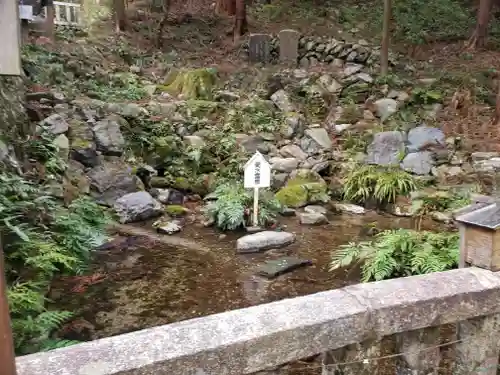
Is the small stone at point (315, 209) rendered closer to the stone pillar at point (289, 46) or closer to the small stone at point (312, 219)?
the small stone at point (312, 219)

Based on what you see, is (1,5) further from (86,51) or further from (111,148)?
(86,51)

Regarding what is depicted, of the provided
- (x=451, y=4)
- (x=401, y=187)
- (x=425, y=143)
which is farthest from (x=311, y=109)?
(x=451, y=4)

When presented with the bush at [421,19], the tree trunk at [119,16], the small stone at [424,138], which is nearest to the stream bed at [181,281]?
the small stone at [424,138]

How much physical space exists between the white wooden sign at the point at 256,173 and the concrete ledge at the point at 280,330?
19.1 feet

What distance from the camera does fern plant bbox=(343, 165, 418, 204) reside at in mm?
9516

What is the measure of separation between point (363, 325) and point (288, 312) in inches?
13.4

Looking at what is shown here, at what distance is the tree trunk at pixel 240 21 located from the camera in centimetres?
1727

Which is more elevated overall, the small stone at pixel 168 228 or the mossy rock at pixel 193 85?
the mossy rock at pixel 193 85

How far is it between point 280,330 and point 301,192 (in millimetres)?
7679

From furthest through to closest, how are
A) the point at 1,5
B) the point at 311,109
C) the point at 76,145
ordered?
the point at 311,109 → the point at 76,145 → the point at 1,5

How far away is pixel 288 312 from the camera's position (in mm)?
2072

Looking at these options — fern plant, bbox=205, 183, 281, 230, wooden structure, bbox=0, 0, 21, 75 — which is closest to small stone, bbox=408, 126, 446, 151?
fern plant, bbox=205, 183, 281, 230

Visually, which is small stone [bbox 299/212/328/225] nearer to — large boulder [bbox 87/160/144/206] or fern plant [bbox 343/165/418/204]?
fern plant [bbox 343/165/418/204]

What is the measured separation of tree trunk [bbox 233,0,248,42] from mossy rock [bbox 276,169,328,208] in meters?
8.93
